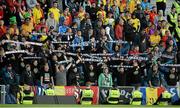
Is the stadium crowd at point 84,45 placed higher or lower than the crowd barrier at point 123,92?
higher

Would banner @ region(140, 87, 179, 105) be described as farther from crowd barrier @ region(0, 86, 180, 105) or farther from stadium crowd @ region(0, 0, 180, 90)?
stadium crowd @ region(0, 0, 180, 90)

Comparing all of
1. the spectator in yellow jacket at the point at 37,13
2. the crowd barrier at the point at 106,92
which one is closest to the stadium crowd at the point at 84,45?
the spectator in yellow jacket at the point at 37,13

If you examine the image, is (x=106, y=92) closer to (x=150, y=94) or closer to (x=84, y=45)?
(x=150, y=94)

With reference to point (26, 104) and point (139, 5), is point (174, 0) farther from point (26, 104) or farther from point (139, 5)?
point (26, 104)

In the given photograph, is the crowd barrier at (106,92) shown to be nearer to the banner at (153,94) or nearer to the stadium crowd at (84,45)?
the banner at (153,94)

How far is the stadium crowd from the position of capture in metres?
21.7

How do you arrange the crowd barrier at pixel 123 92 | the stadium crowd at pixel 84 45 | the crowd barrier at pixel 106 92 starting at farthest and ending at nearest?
the stadium crowd at pixel 84 45, the crowd barrier at pixel 123 92, the crowd barrier at pixel 106 92

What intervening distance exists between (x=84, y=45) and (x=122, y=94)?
2542 millimetres

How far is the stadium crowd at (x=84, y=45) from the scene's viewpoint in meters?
21.7

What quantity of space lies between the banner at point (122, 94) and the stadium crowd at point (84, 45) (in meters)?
0.64

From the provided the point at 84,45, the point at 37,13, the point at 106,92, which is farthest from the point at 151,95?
the point at 37,13

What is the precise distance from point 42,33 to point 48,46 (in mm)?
656

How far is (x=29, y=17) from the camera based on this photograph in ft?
76.1

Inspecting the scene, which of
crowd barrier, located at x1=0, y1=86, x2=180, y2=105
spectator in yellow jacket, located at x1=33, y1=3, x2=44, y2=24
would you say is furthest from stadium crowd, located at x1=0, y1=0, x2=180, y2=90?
crowd barrier, located at x1=0, y1=86, x2=180, y2=105
